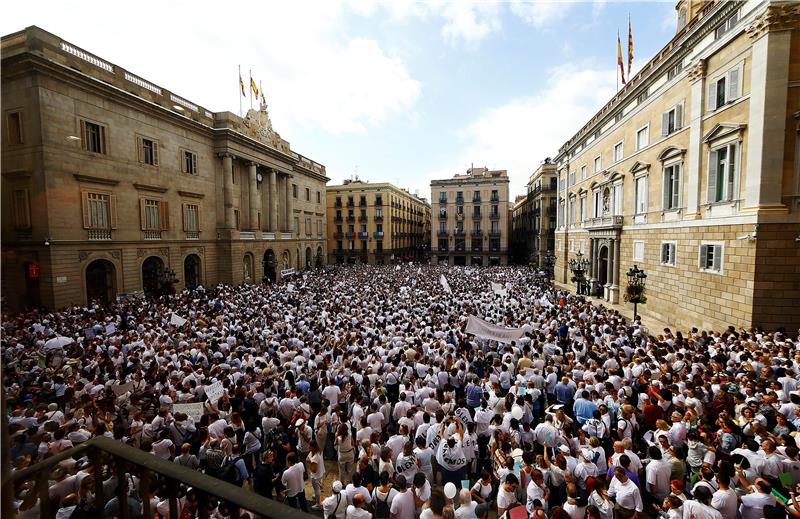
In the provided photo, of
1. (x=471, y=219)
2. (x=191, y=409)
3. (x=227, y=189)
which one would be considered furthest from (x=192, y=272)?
(x=471, y=219)

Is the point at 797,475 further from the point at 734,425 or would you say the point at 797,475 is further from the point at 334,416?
the point at 334,416

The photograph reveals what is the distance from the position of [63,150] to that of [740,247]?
111ft

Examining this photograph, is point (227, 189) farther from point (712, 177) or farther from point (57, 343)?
point (712, 177)

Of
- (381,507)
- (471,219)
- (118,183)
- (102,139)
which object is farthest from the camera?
(471,219)

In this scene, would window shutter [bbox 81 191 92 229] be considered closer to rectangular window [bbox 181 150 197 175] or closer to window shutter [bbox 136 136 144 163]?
window shutter [bbox 136 136 144 163]

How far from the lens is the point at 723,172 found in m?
17.6

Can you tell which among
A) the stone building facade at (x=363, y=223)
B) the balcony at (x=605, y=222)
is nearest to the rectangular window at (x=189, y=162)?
the balcony at (x=605, y=222)

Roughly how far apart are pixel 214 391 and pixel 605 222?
2940 cm

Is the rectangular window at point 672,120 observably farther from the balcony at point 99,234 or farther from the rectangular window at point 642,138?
the balcony at point 99,234

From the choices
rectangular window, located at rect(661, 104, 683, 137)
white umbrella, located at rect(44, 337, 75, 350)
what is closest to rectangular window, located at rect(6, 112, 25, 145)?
white umbrella, located at rect(44, 337, 75, 350)

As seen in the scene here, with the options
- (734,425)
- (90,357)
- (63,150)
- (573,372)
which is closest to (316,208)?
(63,150)

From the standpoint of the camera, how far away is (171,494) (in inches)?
95.0

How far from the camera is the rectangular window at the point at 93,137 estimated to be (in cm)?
2331

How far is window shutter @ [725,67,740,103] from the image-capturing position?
1652 cm
